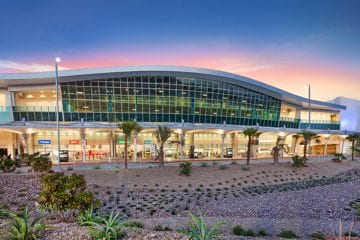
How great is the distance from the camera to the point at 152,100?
38.0m

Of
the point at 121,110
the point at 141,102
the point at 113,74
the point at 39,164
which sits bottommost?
the point at 39,164

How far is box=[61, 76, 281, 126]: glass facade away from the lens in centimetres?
3618

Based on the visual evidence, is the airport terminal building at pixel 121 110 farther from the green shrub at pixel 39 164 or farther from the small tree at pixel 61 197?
the small tree at pixel 61 197

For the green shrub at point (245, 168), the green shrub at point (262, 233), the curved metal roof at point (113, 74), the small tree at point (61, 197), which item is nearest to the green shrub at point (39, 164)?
the small tree at point (61, 197)

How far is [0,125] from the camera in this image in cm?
2880

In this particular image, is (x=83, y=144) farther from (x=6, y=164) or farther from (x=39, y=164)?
(x=39, y=164)

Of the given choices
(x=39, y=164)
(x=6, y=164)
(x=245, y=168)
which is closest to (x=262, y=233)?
(x=245, y=168)

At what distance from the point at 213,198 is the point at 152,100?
24.2 meters

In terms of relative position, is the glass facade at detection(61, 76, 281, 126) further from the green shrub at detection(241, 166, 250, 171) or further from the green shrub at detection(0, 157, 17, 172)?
the green shrub at detection(0, 157, 17, 172)

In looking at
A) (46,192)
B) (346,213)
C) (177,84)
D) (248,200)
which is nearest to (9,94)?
(177,84)

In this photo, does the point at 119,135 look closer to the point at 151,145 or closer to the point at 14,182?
the point at 151,145

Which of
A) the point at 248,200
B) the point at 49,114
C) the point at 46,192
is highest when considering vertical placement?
the point at 49,114

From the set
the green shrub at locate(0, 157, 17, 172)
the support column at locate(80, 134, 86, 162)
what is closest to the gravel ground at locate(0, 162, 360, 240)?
the green shrub at locate(0, 157, 17, 172)

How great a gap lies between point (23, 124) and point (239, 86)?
3892 centimetres
